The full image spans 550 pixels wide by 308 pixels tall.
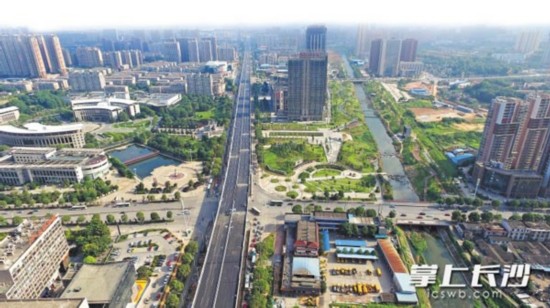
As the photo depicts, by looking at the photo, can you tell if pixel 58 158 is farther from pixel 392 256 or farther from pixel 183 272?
pixel 392 256

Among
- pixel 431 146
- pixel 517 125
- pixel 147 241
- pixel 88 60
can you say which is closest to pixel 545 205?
pixel 517 125

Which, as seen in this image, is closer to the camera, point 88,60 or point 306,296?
point 306,296

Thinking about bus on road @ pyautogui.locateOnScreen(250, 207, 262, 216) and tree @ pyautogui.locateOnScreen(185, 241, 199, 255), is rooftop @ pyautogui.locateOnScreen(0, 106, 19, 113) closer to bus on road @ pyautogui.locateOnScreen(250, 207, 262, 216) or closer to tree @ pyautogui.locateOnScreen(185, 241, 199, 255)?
bus on road @ pyautogui.locateOnScreen(250, 207, 262, 216)

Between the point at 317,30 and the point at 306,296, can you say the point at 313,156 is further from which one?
the point at 317,30

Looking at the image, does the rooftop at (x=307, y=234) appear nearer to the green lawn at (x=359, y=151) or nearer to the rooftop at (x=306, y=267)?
the rooftop at (x=306, y=267)

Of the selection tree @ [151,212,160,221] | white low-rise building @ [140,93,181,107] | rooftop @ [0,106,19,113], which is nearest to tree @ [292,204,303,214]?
tree @ [151,212,160,221]
